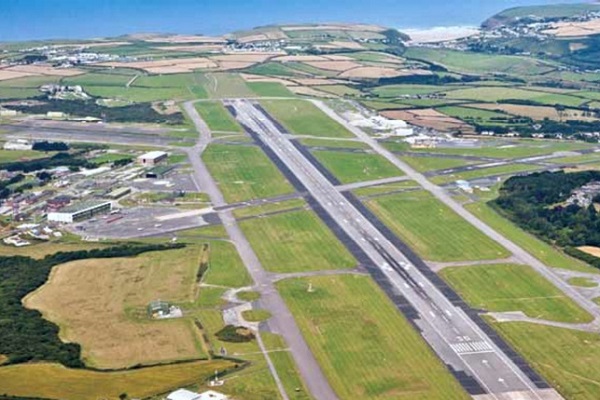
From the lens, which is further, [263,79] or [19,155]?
[263,79]

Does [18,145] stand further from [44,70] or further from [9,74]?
[44,70]

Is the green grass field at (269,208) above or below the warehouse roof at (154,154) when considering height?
below

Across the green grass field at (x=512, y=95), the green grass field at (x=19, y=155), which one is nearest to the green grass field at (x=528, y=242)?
the green grass field at (x=19, y=155)

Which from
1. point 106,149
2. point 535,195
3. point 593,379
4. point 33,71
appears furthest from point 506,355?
point 33,71

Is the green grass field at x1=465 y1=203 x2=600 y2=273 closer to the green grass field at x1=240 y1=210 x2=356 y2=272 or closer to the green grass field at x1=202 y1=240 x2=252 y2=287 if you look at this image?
the green grass field at x1=240 y1=210 x2=356 y2=272

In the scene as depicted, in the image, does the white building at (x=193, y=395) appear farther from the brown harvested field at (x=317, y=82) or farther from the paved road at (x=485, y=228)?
the brown harvested field at (x=317, y=82)

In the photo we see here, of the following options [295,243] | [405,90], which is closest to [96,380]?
[295,243]

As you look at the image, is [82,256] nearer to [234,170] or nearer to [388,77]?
[234,170]
